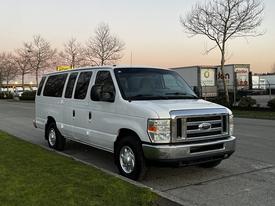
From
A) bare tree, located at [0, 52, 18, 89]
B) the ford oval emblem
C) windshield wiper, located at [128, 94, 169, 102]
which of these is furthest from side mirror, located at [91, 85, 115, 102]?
bare tree, located at [0, 52, 18, 89]

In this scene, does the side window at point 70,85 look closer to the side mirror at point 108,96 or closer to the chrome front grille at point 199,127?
the side mirror at point 108,96

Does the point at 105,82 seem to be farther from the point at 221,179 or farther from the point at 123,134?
Result: the point at 221,179

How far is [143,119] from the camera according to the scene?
23.7 feet

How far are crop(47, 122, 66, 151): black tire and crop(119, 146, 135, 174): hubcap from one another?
3216mm

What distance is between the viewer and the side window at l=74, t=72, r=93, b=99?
30.4 feet

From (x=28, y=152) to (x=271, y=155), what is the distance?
17.6 ft

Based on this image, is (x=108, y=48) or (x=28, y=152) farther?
(x=108, y=48)

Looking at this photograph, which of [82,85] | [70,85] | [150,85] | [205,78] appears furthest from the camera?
[205,78]

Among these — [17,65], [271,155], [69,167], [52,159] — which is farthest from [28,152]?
[17,65]

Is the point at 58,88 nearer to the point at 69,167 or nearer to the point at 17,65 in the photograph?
the point at 69,167

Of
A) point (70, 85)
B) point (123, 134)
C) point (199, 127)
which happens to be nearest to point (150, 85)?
point (123, 134)

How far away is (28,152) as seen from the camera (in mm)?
9812

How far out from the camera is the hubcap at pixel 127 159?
7.59 meters

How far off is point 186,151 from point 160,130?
54cm
